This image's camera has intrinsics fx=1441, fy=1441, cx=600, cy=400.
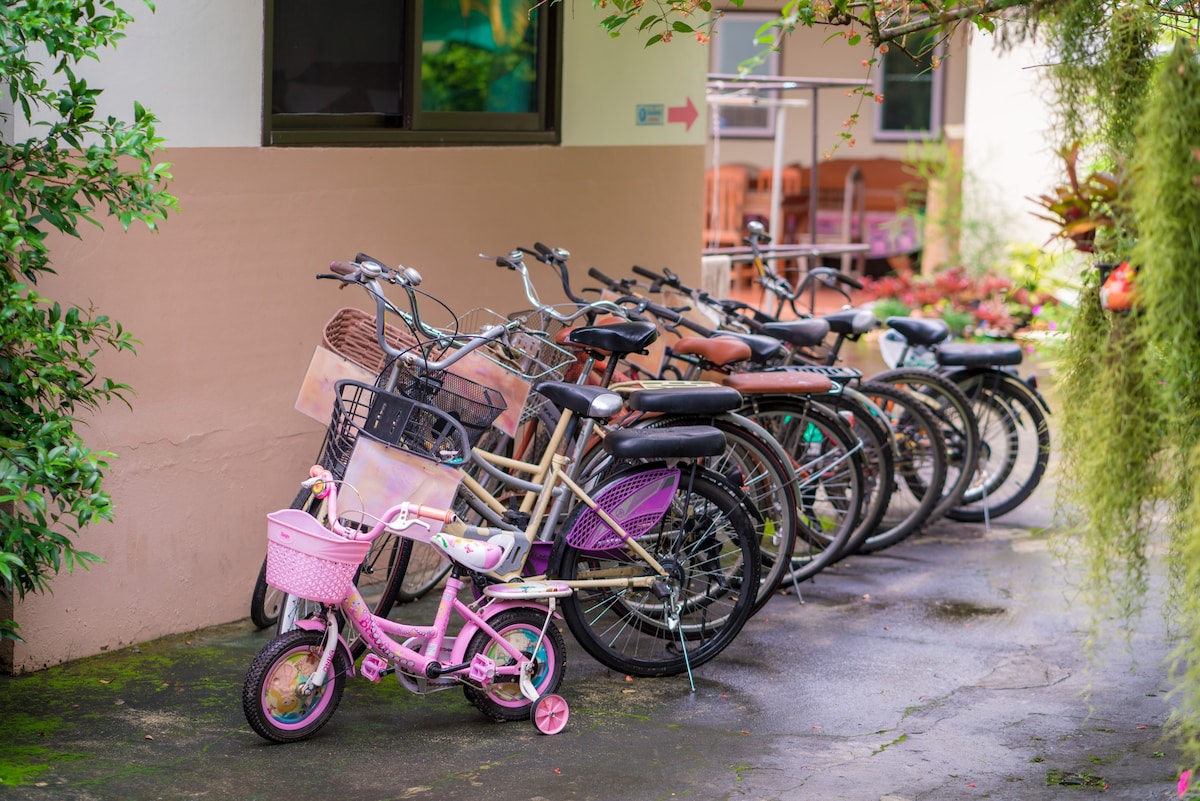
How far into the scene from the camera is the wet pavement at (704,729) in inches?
156

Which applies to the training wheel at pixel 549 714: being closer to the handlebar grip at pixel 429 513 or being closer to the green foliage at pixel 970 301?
the handlebar grip at pixel 429 513

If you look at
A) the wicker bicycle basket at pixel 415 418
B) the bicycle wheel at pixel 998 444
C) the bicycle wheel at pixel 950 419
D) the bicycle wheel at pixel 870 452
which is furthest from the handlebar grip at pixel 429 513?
the bicycle wheel at pixel 998 444

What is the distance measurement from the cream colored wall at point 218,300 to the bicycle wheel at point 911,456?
1819 mm

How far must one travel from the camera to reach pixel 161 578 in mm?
5051

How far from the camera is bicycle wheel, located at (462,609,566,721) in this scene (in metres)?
4.31

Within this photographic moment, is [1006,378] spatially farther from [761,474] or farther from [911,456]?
[761,474]

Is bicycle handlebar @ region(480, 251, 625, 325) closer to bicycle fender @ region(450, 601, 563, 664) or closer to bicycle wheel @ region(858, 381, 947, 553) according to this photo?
bicycle fender @ region(450, 601, 563, 664)

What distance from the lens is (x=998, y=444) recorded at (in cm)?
754

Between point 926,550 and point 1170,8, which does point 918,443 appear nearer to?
point 926,550

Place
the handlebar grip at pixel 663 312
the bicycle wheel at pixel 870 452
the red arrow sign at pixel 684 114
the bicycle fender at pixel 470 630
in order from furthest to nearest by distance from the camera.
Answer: the red arrow sign at pixel 684 114 → the bicycle wheel at pixel 870 452 → the handlebar grip at pixel 663 312 → the bicycle fender at pixel 470 630

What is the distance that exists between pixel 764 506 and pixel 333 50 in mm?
2391

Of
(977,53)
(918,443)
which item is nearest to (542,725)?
(918,443)

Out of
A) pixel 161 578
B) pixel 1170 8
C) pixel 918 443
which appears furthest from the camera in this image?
pixel 918 443

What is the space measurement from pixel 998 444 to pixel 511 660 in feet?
13.1
